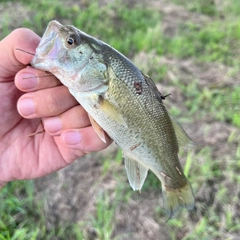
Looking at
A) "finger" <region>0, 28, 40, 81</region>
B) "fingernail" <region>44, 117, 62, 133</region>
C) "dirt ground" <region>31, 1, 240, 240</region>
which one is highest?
"finger" <region>0, 28, 40, 81</region>

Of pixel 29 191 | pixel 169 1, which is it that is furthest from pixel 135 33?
pixel 29 191

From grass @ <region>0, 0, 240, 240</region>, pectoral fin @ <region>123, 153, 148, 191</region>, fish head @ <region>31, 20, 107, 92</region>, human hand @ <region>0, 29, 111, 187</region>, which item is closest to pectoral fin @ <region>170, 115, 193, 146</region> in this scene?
pectoral fin @ <region>123, 153, 148, 191</region>

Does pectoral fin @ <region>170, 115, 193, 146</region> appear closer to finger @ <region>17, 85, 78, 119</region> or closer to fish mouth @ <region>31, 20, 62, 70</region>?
finger @ <region>17, 85, 78, 119</region>

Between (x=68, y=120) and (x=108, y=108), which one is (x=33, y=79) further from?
(x=108, y=108)

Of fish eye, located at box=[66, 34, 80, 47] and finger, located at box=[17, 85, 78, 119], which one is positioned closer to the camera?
fish eye, located at box=[66, 34, 80, 47]

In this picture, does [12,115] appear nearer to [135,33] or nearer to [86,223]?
[86,223]

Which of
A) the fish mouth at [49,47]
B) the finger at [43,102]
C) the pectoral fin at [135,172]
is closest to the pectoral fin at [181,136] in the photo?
the pectoral fin at [135,172]
